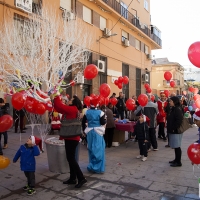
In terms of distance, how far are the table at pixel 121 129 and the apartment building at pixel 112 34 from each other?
709 centimetres

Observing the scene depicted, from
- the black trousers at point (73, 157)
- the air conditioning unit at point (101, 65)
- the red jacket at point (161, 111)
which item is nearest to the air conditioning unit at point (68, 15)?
the air conditioning unit at point (101, 65)

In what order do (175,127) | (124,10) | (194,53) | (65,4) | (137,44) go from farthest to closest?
1. (137,44)
2. (124,10)
3. (65,4)
4. (175,127)
5. (194,53)

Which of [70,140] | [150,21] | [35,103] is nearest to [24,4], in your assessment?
[35,103]

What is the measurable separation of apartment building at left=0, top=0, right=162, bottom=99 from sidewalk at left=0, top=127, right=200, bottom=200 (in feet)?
27.5

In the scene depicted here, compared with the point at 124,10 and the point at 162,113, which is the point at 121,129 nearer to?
Result: the point at 162,113

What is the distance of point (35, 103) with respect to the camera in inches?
212

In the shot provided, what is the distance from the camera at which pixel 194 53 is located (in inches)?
136

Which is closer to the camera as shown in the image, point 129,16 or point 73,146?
point 73,146

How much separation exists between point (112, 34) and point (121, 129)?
11991 mm

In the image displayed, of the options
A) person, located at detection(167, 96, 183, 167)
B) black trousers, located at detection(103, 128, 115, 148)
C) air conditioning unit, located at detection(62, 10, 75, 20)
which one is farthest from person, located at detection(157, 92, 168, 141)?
air conditioning unit, located at detection(62, 10, 75, 20)

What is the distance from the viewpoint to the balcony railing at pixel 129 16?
1875cm

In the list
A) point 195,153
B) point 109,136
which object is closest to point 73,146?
point 195,153

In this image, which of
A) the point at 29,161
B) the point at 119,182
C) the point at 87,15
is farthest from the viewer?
the point at 87,15

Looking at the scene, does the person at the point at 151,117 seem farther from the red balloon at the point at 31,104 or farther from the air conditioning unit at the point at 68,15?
the air conditioning unit at the point at 68,15
